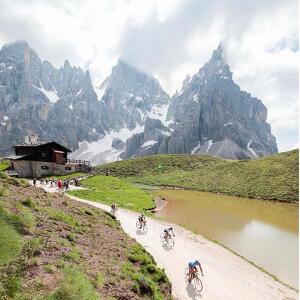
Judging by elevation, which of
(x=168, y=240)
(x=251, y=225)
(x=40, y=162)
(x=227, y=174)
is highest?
(x=227, y=174)

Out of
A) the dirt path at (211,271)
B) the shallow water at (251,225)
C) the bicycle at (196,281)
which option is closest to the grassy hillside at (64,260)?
the bicycle at (196,281)

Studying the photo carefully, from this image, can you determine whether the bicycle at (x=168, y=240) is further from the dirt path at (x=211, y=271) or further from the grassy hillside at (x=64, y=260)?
the grassy hillside at (x=64, y=260)

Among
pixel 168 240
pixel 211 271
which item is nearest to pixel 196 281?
pixel 211 271

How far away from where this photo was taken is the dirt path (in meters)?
25.5

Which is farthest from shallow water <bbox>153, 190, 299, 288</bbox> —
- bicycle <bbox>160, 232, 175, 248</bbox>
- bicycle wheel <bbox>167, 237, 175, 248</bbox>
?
bicycle <bbox>160, 232, 175, 248</bbox>

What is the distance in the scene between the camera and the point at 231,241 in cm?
4144

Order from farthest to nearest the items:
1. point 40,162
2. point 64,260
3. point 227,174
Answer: point 227,174, point 40,162, point 64,260

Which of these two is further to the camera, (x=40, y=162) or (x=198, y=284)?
(x=40, y=162)

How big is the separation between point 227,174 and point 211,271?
273 feet

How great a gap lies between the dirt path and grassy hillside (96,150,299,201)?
49.9 meters

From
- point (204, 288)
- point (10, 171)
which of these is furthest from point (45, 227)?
point (10, 171)

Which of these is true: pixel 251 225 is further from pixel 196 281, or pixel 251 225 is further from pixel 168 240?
pixel 196 281

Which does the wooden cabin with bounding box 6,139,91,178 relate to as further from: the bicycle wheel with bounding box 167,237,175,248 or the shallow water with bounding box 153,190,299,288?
the bicycle wheel with bounding box 167,237,175,248

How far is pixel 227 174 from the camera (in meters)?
110
